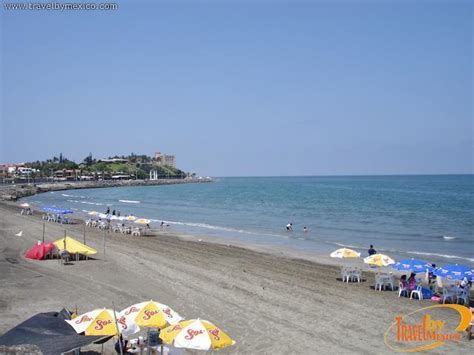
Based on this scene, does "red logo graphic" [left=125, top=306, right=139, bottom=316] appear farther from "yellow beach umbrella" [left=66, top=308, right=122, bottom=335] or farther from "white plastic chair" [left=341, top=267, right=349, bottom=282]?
"white plastic chair" [left=341, top=267, right=349, bottom=282]

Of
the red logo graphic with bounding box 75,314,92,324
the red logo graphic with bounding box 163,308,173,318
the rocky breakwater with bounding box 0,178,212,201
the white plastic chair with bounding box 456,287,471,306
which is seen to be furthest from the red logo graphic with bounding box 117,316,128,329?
the rocky breakwater with bounding box 0,178,212,201

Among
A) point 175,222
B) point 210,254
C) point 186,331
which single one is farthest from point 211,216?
point 186,331

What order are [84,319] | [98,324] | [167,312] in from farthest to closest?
1. [167,312]
2. [84,319]
3. [98,324]

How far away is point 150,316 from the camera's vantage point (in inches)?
410

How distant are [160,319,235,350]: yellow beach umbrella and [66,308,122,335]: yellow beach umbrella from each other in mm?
1101

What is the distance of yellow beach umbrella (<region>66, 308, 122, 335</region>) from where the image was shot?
954cm

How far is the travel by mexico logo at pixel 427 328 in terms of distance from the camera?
1217cm

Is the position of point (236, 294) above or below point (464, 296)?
below

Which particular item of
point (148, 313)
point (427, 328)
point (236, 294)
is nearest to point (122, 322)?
point (148, 313)

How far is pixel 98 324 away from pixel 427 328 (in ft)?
29.1

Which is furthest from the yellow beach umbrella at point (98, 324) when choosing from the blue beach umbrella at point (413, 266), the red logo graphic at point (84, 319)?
the blue beach umbrella at point (413, 266)

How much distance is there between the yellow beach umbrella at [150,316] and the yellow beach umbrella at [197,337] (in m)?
0.82

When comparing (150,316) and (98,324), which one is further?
(150,316)

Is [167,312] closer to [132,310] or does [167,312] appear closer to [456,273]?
[132,310]
